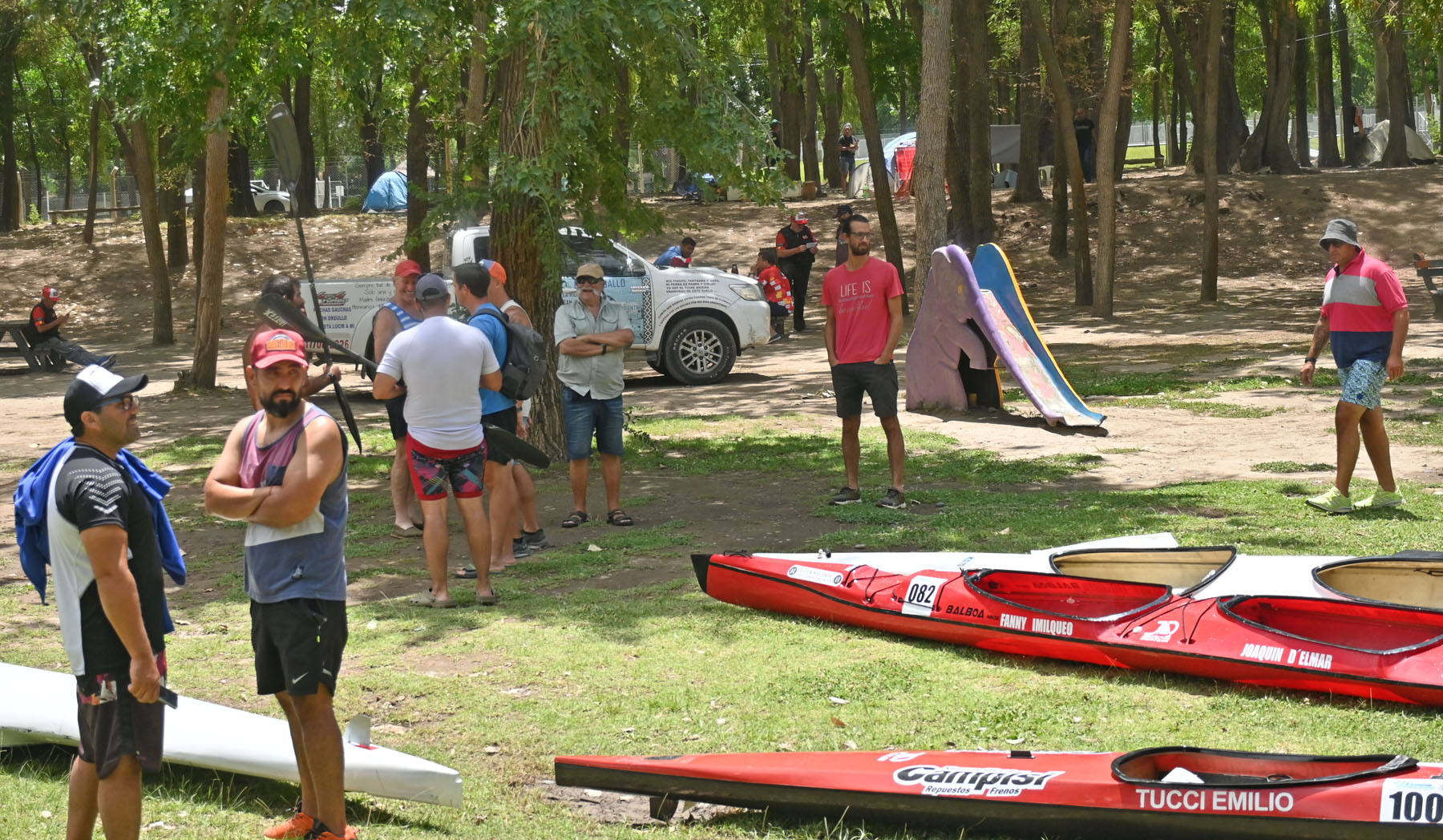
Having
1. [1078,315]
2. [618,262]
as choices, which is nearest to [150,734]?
[618,262]

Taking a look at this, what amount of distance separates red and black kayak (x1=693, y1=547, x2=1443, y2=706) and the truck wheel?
9.64m

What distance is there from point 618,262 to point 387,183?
21.9m

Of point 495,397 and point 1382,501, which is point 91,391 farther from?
point 1382,501

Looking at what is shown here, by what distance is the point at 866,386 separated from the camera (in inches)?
368

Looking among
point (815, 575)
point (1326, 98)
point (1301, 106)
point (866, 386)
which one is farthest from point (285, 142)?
point (1301, 106)

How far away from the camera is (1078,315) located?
23125 millimetres

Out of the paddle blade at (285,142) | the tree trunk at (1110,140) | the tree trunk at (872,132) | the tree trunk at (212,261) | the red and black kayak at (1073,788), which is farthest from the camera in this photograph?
the tree trunk at (872,132)

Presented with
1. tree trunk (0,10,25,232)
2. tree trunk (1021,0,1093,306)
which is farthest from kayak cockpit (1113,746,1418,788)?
tree trunk (0,10,25,232)

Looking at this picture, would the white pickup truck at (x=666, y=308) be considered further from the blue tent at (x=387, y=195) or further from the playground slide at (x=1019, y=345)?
the blue tent at (x=387, y=195)

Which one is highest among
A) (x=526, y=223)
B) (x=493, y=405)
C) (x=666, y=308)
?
(x=526, y=223)

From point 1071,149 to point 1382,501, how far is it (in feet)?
47.4

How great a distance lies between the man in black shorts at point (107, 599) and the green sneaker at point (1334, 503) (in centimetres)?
710

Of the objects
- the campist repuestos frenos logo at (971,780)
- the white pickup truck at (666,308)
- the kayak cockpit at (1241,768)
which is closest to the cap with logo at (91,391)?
the campist repuestos frenos logo at (971,780)

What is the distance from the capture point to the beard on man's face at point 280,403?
13.3ft
